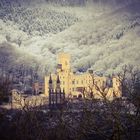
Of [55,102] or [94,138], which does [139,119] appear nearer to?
[94,138]

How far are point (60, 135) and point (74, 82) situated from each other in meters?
70.1

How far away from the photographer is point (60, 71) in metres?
92.6

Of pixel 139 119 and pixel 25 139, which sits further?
pixel 25 139

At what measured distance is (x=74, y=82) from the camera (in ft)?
295

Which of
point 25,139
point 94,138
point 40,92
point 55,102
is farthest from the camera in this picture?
point 40,92

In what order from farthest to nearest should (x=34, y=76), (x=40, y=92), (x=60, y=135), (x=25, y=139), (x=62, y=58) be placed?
(x=34, y=76), (x=62, y=58), (x=40, y=92), (x=25, y=139), (x=60, y=135)

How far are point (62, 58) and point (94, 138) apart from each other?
272 ft

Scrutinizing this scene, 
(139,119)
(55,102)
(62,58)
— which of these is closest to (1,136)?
(139,119)

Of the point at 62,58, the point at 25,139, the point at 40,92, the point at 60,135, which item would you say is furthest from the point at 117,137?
the point at 62,58

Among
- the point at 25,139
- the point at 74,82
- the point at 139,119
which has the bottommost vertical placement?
the point at 25,139

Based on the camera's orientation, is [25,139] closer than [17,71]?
Yes

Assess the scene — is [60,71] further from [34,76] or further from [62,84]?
[34,76]

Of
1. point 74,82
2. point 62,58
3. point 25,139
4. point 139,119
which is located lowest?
point 25,139

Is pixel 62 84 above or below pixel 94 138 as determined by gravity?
above
